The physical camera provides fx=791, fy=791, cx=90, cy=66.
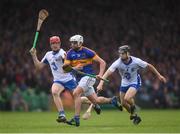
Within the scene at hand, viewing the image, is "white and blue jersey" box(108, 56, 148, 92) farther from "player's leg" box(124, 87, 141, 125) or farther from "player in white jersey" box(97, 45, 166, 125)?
"player's leg" box(124, 87, 141, 125)

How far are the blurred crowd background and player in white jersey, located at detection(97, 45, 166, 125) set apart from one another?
11849 millimetres

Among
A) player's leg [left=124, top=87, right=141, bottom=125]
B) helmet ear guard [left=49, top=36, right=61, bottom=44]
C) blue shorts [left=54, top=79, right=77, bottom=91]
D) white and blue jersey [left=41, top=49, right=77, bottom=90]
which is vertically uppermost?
helmet ear guard [left=49, top=36, right=61, bottom=44]

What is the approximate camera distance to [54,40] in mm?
20719

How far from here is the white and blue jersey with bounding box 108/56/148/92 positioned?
21.1 m

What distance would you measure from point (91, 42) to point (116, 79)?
163 inches

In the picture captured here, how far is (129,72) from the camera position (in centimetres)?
2133

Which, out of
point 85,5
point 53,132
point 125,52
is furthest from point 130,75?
point 85,5

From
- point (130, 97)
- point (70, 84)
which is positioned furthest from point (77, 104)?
point (130, 97)

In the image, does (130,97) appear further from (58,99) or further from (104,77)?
(58,99)

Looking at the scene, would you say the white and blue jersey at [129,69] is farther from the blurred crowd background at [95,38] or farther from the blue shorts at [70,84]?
the blurred crowd background at [95,38]

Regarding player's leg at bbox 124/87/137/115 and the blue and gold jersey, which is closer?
the blue and gold jersey

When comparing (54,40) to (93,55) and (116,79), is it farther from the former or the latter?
(116,79)

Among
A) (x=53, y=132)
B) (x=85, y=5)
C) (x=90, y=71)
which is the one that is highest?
(x=85, y=5)

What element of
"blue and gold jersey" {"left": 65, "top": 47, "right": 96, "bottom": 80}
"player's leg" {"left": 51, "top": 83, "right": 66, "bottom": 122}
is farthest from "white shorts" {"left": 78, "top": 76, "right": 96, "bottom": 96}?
"player's leg" {"left": 51, "top": 83, "right": 66, "bottom": 122}
